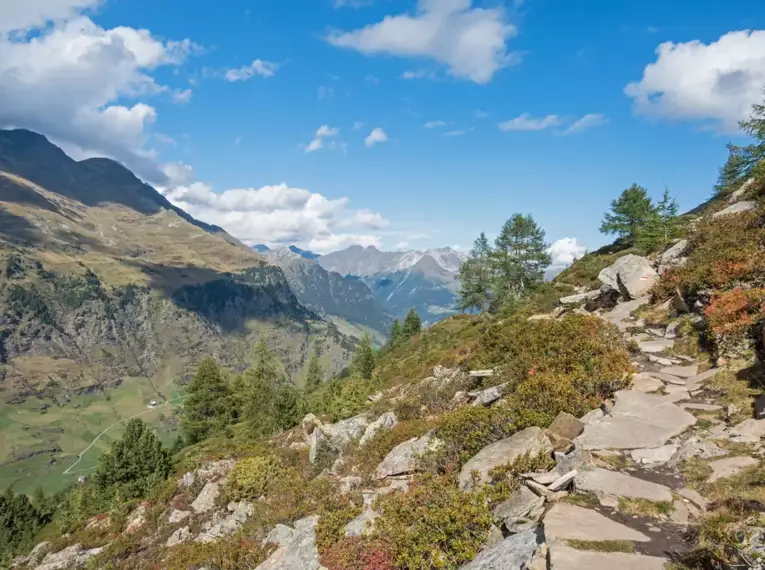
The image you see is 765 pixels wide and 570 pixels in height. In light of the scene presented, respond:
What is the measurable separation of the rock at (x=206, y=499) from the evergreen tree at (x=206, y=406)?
3805 centimetres

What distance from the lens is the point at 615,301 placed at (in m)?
27.6

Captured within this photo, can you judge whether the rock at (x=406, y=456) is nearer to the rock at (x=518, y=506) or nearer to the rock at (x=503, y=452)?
the rock at (x=503, y=452)

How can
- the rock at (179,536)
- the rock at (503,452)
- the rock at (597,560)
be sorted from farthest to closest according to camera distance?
the rock at (179,536) < the rock at (503,452) < the rock at (597,560)

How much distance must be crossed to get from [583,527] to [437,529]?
327 cm

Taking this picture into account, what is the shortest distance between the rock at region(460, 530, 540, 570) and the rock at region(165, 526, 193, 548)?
17623mm

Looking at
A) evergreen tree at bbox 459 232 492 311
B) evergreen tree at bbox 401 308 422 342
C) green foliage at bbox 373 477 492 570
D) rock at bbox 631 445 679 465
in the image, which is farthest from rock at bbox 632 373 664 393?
evergreen tree at bbox 401 308 422 342

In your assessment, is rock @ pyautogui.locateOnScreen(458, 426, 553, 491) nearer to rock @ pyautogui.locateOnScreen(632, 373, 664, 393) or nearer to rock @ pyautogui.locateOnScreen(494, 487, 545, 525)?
rock @ pyautogui.locateOnScreen(494, 487, 545, 525)

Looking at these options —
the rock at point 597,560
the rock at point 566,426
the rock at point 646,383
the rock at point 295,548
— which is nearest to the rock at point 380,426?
the rock at point 295,548

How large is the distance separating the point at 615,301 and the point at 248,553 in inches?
978

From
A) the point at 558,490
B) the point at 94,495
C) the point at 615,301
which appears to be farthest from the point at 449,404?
the point at 94,495

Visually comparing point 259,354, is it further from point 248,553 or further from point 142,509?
point 248,553

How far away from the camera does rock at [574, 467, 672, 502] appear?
8.40m

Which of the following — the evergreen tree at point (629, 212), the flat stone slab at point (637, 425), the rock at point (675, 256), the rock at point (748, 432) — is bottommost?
the flat stone slab at point (637, 425)

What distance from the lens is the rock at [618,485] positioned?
8.40 m
